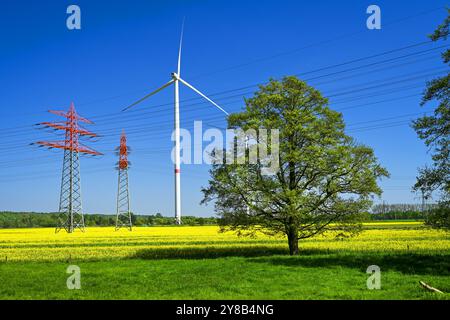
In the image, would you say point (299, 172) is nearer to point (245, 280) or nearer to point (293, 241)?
point (293, 241)

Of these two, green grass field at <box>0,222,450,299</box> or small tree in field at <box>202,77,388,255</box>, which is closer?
green grass field at <box>0,222,450,299</box>

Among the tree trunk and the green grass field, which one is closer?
the green grass field

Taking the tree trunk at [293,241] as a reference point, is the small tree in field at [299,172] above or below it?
above

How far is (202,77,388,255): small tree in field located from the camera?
107ft

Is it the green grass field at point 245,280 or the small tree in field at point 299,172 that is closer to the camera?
the green grass field at point 245,280

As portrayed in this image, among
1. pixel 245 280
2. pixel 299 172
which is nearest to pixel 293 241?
pixel 299 172

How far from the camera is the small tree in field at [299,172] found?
1278 inches

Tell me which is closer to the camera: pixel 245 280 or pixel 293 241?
pixel 245 280

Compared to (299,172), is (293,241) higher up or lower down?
lower down

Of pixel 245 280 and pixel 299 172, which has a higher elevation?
pixel 299 172

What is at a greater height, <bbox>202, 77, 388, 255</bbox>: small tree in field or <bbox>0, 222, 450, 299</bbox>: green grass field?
<bbox>202, 77, 388, 255</bbox>: small tree in field

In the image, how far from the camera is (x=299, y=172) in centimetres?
3356

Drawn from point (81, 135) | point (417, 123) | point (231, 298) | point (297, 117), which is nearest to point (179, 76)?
point (81, 135)

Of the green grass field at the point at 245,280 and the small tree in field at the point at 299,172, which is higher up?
the small tree in field at the point at 299,172
